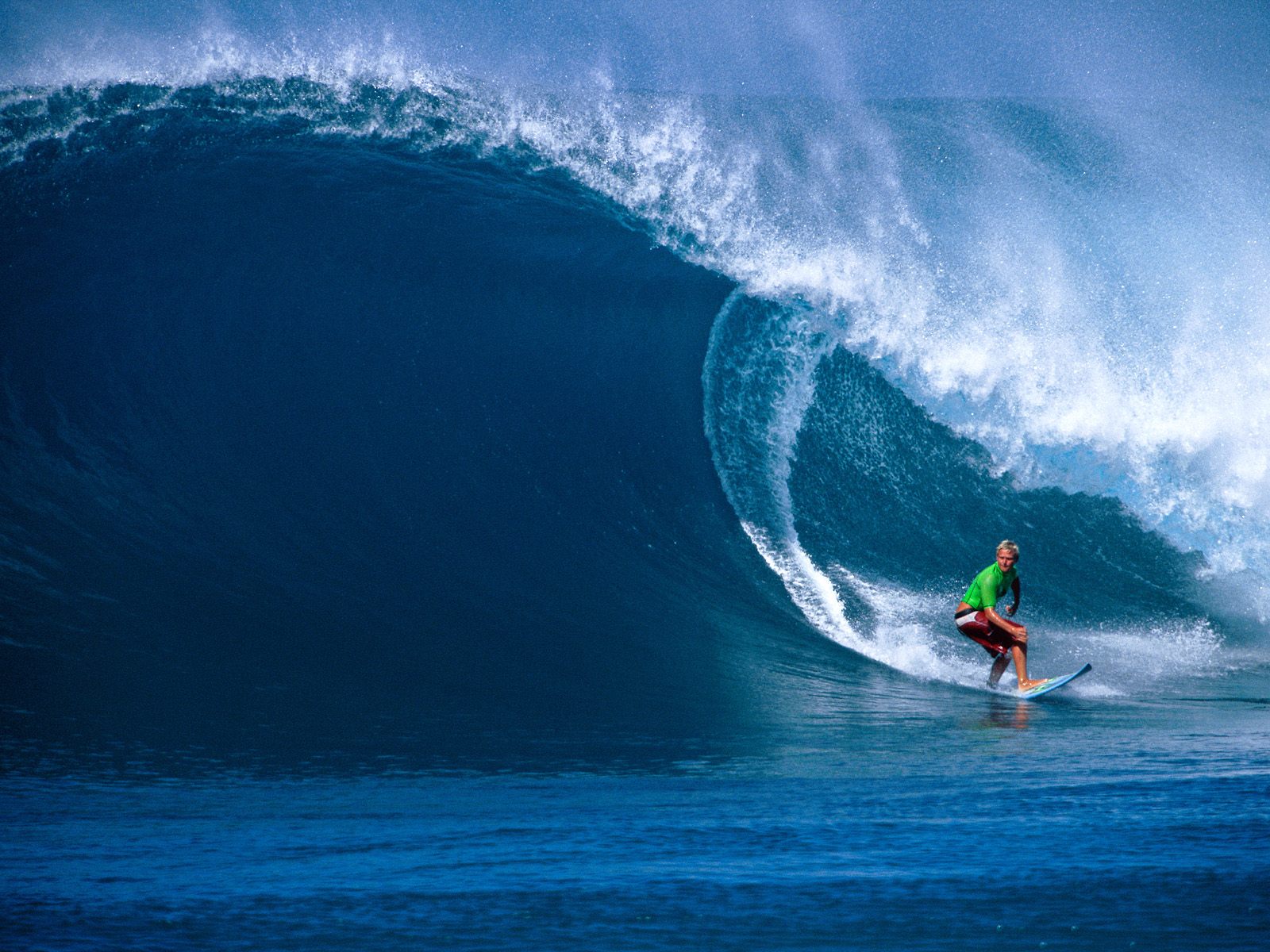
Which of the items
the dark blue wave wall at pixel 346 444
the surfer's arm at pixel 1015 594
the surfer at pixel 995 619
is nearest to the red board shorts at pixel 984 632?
the surfer at pixel 995 619

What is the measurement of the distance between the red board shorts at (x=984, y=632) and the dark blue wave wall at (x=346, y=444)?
1284mm

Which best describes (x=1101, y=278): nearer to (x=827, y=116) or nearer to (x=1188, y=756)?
(x=827, y=116)

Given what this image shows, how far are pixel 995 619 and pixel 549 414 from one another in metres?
4.19

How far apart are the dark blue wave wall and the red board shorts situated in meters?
1.28

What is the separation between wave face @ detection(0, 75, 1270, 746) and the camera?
666cm

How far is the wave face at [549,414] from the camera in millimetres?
6656

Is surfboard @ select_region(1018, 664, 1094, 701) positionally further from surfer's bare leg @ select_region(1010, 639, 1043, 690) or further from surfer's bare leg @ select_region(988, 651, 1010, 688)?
surfer's bare leg @ select_region(988, 651, 1010, 688)

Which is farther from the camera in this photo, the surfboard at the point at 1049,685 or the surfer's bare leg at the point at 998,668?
the surfer's bare leg at the point at 998,668

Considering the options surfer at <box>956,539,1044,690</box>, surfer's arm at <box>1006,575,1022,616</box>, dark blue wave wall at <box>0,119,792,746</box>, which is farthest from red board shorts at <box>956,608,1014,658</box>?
dark blue wave wall at <box>0,119,792,746</box>

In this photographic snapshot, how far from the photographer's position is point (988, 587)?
6680 millimetres

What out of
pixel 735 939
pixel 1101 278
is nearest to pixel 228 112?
pixel 1101 278

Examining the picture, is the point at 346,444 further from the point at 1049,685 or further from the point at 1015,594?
the point at 1049,685

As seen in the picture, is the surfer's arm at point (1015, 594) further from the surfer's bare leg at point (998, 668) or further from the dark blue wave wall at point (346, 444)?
the dark blue wave wall at point (346, 444)

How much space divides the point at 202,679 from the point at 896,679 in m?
3.61
